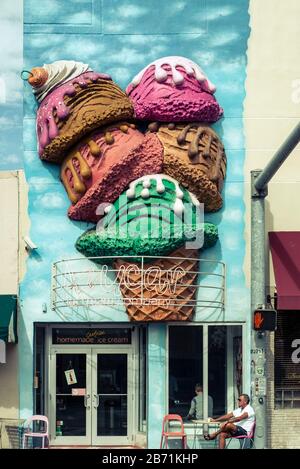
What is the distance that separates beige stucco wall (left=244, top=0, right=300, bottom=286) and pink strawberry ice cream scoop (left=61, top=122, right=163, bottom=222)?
2272 millimetres

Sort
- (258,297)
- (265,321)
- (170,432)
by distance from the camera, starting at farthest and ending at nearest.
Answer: (170,432), (258,297), (265,321)

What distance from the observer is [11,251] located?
25.8m

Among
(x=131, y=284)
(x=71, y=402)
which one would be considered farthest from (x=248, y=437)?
(x=71, y=402)

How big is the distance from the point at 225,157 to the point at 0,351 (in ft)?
20.8

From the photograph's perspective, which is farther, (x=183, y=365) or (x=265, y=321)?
(x=183, y=365)

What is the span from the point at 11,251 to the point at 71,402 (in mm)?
3508

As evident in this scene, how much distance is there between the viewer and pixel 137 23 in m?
26.0

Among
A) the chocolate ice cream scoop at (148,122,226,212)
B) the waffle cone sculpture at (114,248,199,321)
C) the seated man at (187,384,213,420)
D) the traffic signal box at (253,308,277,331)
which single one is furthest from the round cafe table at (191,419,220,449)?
the chocolate ice cream scoop at (148,122,226,212)

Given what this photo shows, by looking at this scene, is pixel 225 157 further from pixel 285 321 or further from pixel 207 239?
pixel 285 321

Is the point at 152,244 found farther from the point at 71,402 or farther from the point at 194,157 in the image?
the point at 71,402

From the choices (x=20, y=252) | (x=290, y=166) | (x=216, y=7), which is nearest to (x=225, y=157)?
(x=290, y=166)

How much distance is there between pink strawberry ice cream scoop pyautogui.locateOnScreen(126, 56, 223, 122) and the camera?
2516cm

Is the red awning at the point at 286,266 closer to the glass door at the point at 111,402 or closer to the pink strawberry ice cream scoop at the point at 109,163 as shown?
the pink strawberry ice cream scoop at the point at 109,163

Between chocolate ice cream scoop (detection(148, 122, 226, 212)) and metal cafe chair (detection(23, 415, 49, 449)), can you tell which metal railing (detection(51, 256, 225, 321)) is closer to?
chocolate ice cream scoop (detection(148, 122, 226, 212))
